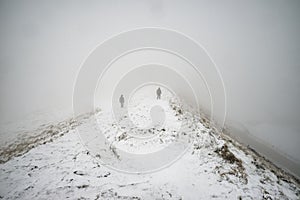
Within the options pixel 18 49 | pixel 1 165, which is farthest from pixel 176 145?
pixel 18 49

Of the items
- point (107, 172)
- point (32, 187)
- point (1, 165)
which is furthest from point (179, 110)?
point (1, 165)

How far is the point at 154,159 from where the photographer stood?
34.1 feet

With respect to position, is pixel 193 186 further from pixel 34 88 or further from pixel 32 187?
pixel 34 88

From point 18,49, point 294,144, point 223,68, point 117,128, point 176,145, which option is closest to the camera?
point 176,145

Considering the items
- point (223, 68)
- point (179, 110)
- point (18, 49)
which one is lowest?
point (179, 110)

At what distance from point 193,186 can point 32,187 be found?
8.66 m

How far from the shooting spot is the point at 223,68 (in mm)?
88375

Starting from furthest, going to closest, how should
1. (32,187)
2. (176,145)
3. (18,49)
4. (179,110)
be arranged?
(18,49) < (179,110) < (176,145) < (32,187)

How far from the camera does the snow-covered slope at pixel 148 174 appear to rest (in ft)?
25.4

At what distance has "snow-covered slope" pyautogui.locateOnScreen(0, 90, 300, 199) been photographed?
7750 millimetres

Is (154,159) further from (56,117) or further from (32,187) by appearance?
(56,117)

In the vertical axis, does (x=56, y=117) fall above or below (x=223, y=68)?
Result: below

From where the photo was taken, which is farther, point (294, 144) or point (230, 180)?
point (294, 144)

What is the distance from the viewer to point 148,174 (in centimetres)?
918
